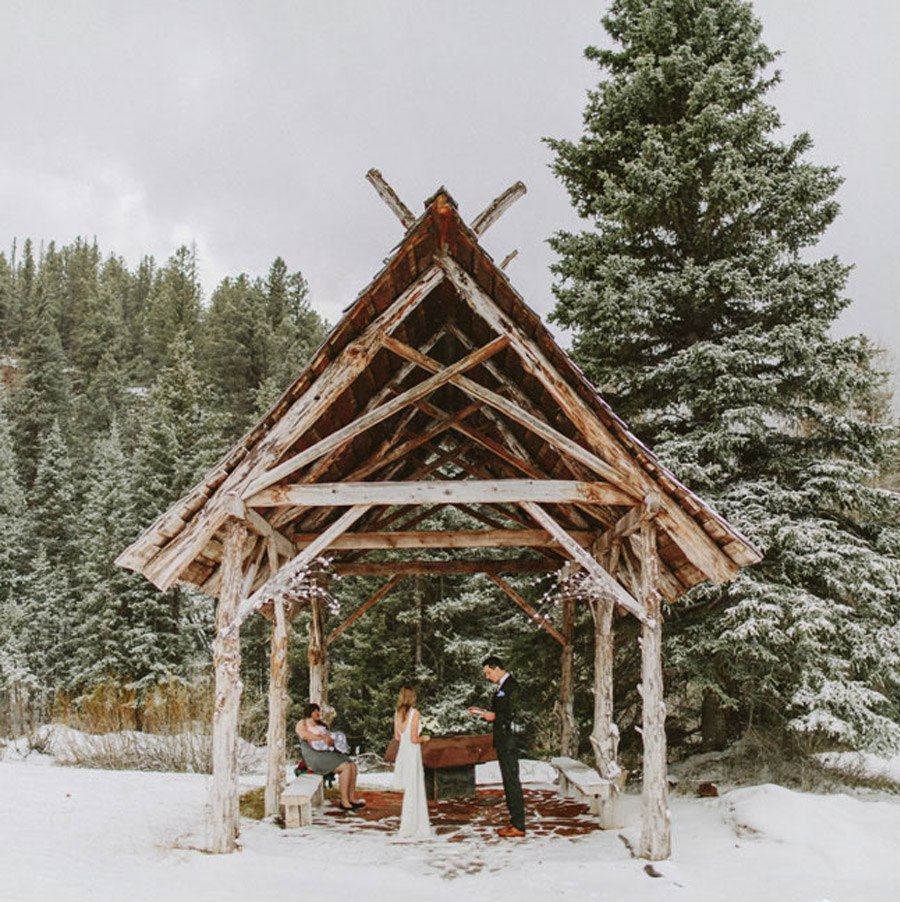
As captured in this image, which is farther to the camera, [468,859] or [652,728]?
[468,859]

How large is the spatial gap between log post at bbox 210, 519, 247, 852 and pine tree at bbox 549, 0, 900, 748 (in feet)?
18.6

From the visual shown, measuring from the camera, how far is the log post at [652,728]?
21.8ft

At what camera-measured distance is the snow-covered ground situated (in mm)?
5848

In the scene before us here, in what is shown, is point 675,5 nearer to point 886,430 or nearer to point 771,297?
point 771,297

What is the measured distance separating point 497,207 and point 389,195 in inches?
49.0

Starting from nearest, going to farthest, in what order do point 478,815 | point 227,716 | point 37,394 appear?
point 227,716 < point 478,815 < point 37,394

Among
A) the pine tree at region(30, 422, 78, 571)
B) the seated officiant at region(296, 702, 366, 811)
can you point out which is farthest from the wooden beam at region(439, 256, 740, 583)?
the pine tree at region(30, 422, 78, 571)

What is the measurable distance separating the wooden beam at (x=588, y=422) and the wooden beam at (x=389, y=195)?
154cm

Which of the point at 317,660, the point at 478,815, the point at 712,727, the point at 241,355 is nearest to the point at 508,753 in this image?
the point at 478,815

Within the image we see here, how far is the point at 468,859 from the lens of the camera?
276 inches

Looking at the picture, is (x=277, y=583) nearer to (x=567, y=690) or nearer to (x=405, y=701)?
(x=405, y=701)

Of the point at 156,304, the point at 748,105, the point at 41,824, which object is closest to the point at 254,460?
the point at 41,824

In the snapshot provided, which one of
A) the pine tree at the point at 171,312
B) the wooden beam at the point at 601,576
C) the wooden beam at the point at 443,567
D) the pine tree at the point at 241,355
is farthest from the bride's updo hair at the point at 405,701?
the pine tree at the point at 171,312

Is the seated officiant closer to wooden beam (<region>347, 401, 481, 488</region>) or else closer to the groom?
the groom
